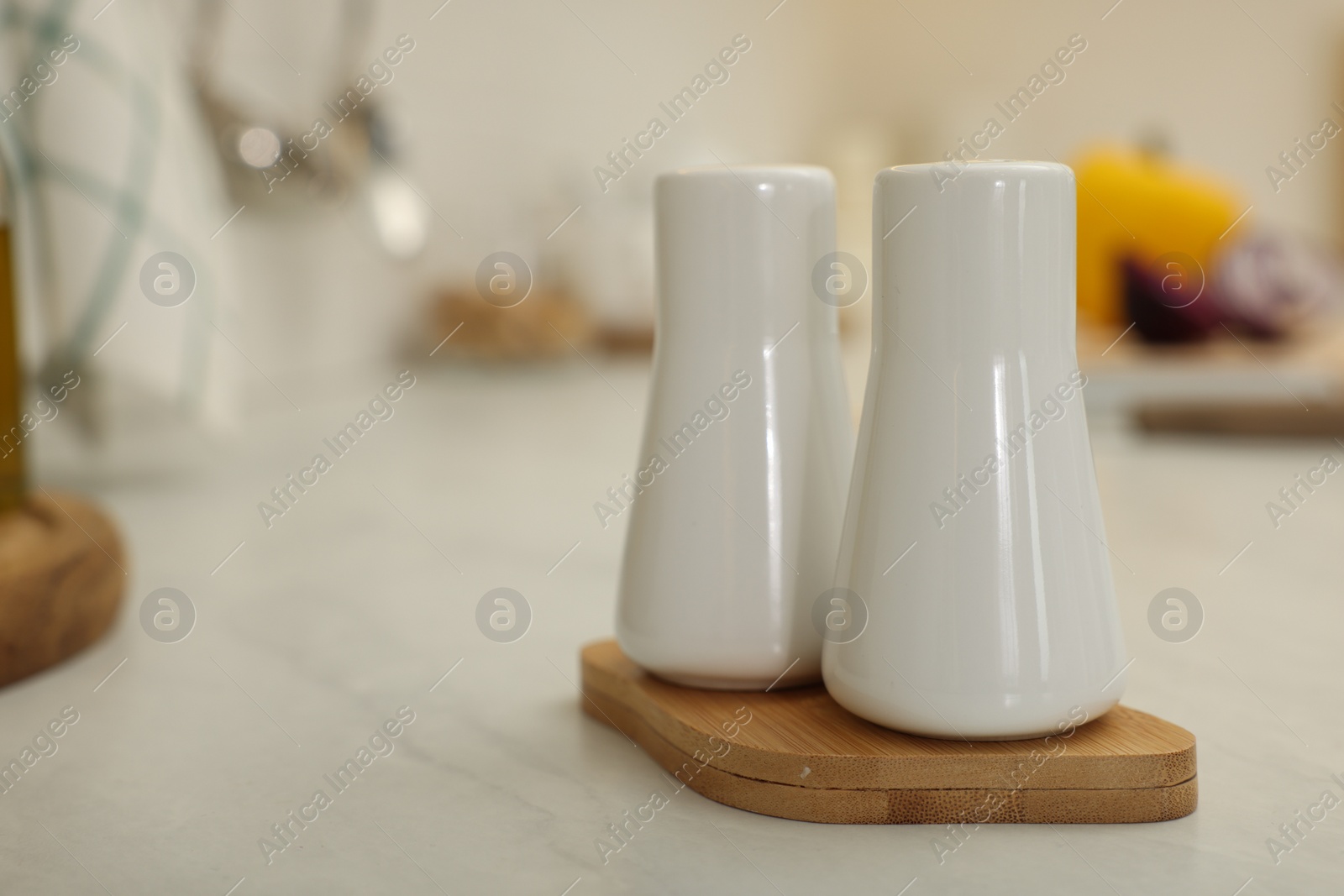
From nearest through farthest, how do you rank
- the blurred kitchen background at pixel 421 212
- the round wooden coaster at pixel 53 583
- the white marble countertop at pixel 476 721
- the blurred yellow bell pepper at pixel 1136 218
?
the white marble countertop at pixel 476 721
the round wooden coaster at pixel 53 583
the blurred kitchen background at pixel 421 212
the blurred yellow bell pepper at pixel 1136 218

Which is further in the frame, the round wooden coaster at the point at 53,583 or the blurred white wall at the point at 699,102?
the blurred white wall at the point at 699,102

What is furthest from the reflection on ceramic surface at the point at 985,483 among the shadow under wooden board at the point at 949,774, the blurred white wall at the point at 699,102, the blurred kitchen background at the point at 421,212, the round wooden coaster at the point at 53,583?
the blurred white wall at the point at 699,102

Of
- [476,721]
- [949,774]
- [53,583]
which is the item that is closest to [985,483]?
[949,774]

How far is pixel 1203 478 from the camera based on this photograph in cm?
85

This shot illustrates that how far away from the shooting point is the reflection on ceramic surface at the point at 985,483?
1.01 feet

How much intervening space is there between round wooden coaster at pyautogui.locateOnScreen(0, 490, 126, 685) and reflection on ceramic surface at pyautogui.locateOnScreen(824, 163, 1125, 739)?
1.09 ft

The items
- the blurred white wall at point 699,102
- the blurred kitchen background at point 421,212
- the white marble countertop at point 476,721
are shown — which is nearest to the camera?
the white marble countertop at point 476,721

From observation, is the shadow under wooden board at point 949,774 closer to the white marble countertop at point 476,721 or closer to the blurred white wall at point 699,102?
the white marble countertop at point 476,721

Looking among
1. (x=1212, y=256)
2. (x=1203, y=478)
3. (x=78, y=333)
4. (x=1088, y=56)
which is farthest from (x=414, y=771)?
(x=1088, y=56)

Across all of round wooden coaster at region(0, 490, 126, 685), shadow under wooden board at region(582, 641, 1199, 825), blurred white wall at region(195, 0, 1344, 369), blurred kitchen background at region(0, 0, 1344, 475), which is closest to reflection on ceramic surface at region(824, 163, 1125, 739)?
shadow under wooden board at region(582, 641, 1199, 825)

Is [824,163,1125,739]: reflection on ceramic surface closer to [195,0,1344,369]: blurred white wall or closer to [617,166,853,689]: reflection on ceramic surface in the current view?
[617,166,853,689]: reflection on ceramic surface

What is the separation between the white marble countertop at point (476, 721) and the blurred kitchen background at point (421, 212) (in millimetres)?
161

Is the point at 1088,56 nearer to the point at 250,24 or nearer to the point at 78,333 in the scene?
Result: the point at 250,24

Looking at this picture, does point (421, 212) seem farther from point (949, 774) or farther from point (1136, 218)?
point (949, 774)
